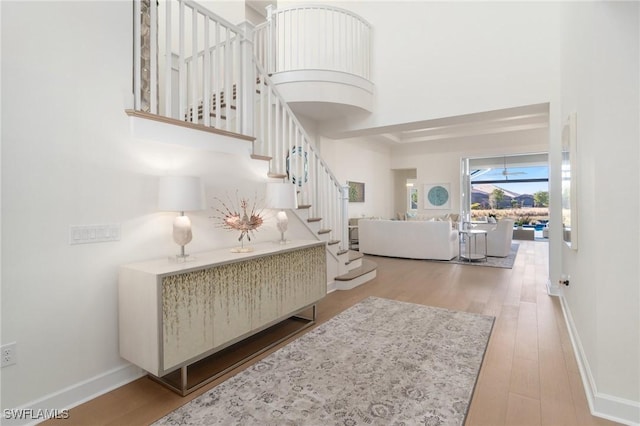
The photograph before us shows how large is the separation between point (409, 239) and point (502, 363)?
14.4ft

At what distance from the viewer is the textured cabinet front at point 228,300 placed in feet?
6.42

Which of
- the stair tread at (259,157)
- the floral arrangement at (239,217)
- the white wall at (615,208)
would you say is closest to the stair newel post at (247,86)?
the stair tread at (259,157)

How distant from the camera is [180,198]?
7.16ft

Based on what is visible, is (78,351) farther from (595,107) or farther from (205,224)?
(595,107)

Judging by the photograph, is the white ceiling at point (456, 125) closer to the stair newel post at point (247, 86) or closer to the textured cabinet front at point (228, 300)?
the stair newel post at point (247, 86)

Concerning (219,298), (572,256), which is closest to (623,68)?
(572,256)

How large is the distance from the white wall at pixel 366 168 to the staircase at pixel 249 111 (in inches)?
108

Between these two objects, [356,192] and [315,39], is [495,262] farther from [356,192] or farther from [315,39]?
[315,39]

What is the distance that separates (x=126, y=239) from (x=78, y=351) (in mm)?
726

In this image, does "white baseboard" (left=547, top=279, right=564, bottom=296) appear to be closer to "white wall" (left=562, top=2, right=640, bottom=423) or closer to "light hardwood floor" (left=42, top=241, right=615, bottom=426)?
"light hardwood floor" (left=42, top=241, right=615, bottom=426)

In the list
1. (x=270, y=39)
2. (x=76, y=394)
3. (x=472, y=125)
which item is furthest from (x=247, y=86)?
(x=472, y=125)

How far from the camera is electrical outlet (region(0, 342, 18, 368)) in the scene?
167cm

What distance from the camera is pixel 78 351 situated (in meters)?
1.96

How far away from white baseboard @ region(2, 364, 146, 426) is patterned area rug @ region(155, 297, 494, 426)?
59cm
